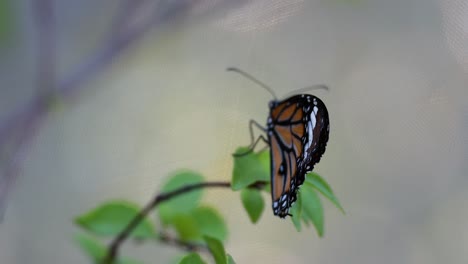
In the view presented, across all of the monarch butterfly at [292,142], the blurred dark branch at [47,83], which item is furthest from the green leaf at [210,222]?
the blurred dark branch at [47,83]

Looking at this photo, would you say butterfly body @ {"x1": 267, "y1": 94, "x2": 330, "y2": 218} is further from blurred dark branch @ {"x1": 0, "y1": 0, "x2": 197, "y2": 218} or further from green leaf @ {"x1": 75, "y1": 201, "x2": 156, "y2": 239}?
blurred dark branch @ {"x1": 0, "y1": 0, "x2": 197, "y2": 218}

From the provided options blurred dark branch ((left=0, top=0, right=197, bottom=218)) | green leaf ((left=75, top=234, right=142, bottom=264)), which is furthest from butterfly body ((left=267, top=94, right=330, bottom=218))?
blurred dark branch ((left=0, top=0, right=197, bottom=218))

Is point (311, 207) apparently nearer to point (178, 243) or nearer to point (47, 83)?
point (178, 243)

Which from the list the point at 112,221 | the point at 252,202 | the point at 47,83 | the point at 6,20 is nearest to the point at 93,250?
the point at 112,221

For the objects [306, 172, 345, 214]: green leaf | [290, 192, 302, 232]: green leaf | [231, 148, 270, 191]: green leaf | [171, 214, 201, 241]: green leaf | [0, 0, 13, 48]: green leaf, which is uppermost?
[0, 0, 13, 48]: green leaf

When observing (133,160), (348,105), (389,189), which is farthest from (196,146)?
(389,189)

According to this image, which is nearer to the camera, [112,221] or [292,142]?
[292,142]
